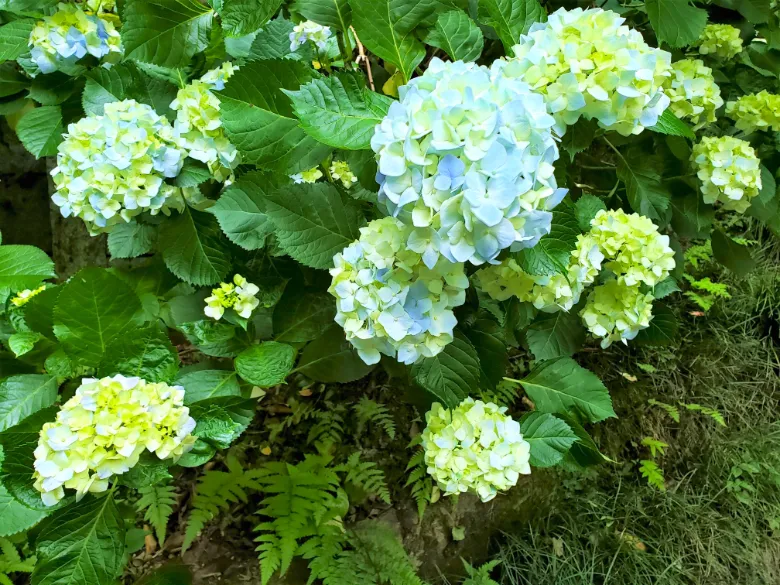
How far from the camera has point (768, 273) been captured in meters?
2.62

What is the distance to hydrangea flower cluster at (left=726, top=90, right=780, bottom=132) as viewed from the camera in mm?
1216

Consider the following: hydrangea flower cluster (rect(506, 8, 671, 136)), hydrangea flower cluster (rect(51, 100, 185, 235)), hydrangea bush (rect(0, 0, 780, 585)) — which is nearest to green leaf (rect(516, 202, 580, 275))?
hydrangea bush (rect(0, 0, 780, 585))

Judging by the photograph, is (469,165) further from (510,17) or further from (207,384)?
(207,384)

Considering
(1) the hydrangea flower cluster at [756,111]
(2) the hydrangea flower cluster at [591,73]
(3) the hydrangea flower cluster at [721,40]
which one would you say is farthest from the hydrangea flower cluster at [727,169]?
(2) the hydrangea flower cluster at [591,73]

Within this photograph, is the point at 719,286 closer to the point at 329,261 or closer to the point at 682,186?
the point at 682,186

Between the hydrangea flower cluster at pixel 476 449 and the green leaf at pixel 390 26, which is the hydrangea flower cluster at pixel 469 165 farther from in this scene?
the hydrangea flower cluster at pixel 476 449

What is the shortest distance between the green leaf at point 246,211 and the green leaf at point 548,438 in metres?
0.56

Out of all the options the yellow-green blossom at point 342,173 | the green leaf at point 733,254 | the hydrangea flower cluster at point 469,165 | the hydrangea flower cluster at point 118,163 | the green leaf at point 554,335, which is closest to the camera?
the hydrangea flower cluster at point 469,165

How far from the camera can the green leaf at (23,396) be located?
2.78 feet

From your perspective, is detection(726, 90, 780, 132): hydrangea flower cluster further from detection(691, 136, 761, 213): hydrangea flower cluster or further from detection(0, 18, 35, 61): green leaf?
detection(0, 18, 35, 61): green leaf

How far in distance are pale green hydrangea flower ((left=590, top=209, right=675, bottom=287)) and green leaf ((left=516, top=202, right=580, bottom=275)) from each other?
300 millimetres

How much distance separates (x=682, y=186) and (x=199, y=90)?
3.40ft

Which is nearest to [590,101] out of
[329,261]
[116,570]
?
[329,261]

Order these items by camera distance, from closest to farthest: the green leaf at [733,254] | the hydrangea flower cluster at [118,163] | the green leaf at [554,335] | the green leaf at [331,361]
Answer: the hydrangea flower cluster at [118,163] → the green leaf at [331,361] → the green leaf at [554,335] → the green leaf at [733,254]
